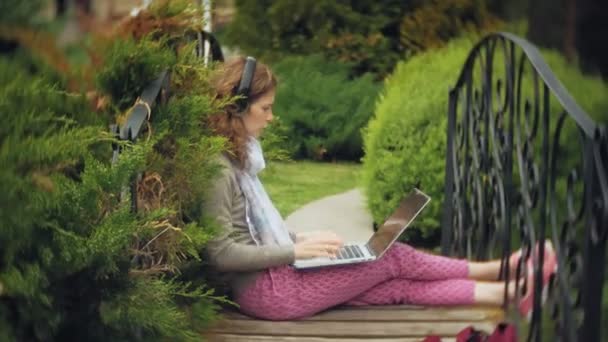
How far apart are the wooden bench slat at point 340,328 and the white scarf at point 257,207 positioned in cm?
27

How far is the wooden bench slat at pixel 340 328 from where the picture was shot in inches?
147

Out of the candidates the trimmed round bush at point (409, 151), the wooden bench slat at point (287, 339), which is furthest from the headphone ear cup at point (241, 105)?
the trimmed round bush at point (409, 151)

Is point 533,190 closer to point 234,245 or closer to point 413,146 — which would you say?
point 234,245

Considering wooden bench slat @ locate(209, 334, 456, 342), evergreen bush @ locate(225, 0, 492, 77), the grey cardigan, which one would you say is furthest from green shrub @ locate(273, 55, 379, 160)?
wooden bench slat @ locate(209, 334, 456, 342)

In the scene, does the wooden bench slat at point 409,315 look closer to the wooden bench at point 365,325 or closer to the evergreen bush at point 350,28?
the wooden bench at point 365,325

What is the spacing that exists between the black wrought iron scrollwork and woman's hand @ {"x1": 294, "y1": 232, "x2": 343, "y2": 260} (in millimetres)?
594

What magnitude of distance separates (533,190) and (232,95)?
39.5 inches

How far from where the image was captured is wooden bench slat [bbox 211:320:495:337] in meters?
3.75

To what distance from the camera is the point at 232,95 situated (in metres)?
3.75

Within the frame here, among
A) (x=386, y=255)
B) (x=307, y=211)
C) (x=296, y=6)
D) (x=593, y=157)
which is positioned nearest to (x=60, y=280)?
(x=593, y=157)

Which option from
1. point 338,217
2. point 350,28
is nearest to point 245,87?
point 338,217

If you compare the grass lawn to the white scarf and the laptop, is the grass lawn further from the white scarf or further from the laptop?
the white scarf

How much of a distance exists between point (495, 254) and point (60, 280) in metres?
2.47

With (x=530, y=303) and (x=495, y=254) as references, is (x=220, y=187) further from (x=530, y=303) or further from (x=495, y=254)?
(x=495, y=254)
